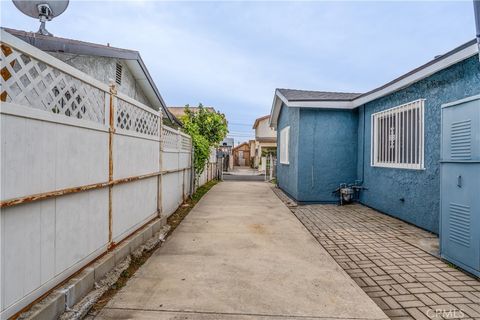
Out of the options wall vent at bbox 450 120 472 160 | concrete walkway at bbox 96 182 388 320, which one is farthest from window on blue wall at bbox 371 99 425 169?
concrete walkway at bbox 96 182 388 320

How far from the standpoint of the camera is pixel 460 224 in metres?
3.75

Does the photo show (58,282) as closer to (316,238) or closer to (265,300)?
(265,300)

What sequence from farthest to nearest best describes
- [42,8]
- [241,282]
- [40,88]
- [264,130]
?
[264,130] < [42,8] < [241,282] < [40,88]

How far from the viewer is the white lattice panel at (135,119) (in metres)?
4.12

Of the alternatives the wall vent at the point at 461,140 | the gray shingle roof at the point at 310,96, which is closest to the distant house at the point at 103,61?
the gray shingle roof at the point at 310,96

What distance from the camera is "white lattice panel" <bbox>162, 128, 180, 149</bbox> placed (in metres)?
6.68

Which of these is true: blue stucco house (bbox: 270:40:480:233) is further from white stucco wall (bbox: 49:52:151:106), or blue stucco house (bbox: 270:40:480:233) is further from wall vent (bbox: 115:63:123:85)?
wall vent (bbox: 115:63:123:85)

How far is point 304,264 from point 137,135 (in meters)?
3.18

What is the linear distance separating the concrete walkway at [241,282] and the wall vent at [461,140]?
216cm

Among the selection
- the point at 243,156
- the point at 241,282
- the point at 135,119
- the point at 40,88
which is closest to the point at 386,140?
the point at 241,282

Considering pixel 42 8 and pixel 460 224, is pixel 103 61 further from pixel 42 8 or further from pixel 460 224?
pixel 460 224

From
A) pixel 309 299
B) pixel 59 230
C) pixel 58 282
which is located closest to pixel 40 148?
pixel 59 230

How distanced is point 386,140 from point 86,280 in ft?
24.2

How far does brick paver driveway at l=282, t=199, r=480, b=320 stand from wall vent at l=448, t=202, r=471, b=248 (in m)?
0.41
